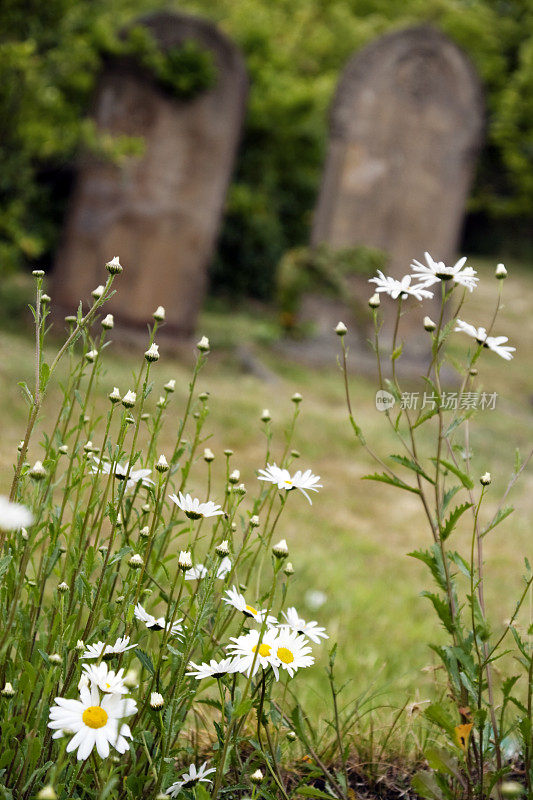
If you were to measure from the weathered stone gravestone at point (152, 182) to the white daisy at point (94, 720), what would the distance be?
5.93 m

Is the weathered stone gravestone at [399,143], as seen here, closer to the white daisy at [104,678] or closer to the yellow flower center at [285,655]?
the yellow flower center at [285,655]

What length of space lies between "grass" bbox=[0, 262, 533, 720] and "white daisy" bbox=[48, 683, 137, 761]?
2.11 ft

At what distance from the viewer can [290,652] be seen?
1188 mm

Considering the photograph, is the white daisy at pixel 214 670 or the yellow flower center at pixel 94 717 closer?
the yellow flower center at pixel 94 717

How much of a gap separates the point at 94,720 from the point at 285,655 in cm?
33

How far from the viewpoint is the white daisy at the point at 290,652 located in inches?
45.2

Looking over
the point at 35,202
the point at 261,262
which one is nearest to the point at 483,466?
the point at 35,202

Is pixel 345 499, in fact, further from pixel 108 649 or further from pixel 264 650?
pixel 108 649

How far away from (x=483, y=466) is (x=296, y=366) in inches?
93.4

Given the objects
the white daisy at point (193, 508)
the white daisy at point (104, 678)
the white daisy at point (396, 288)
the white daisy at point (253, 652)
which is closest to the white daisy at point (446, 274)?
the white daisy at point (396, 288)

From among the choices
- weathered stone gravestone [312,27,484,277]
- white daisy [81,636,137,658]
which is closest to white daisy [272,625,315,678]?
white daisy [81,636,137,658]

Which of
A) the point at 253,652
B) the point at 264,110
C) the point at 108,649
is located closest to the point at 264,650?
the point at 253,652

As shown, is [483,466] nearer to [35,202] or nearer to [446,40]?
[446,40]

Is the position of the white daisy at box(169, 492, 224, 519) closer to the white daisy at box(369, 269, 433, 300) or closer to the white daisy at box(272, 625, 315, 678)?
the white daisy at box(272, 625, 315, 678)
